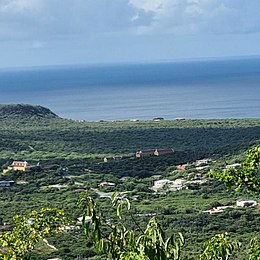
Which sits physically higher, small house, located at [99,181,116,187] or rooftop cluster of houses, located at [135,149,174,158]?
rooftop cluster of houses, located at [135,149,174,158]

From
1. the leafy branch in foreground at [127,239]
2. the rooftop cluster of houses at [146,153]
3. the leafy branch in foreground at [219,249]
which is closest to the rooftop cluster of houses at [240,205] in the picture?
the rooftop cluster of houses at [146,153]

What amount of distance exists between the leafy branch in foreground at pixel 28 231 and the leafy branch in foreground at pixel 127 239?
6.24 feet

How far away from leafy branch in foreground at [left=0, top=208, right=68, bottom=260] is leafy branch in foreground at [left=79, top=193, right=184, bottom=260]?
190 cm

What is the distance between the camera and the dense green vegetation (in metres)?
24.1

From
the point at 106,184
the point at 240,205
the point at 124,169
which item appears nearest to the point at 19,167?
the point at 124,169

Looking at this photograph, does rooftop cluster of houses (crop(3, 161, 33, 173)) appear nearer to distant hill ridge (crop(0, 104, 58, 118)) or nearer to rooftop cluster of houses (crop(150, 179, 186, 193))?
rooftop cluster of houses (crop(150, 179, 186, 193))

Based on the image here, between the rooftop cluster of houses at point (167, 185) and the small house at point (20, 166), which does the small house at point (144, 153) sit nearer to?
the small house at point (20, 166)

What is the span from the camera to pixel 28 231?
6.36 metres

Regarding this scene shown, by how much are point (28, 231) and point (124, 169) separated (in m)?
35.2

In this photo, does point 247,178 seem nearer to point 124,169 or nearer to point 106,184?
point 106,184

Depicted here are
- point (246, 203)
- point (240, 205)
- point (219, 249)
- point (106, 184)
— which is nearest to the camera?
point (219, 249)

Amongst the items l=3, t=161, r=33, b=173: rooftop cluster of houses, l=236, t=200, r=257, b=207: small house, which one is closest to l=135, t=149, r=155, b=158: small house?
l=3, t=161, r=33, b=173: rooftop cluster of houses

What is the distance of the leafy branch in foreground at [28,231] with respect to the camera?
6.21 meters

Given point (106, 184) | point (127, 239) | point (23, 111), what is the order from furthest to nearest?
point (23, 111), point (106, 184), point (127, 239)
